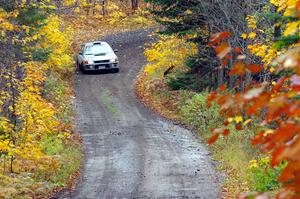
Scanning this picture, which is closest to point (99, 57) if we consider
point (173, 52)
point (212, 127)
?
point (173, 52)

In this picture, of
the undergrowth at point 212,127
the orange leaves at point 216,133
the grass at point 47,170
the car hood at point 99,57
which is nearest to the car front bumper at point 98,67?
the car hood at point 99,57

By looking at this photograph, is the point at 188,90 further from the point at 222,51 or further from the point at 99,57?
the point at 222,51

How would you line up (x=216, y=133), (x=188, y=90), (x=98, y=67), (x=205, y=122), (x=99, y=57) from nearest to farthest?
(x=216, y=133) < (x=205, y=122) < (x=188, y=90) < (x=99, y=57) < (x=98, y=67)

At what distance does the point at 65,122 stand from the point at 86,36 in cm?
2363

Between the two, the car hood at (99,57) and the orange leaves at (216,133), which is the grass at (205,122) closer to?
the car hood at (99,57)

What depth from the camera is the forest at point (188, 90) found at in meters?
3.71

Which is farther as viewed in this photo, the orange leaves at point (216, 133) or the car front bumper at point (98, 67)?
the car front bumper at point (98, 67)

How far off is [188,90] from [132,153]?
766 centimetres

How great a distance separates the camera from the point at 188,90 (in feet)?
76.4

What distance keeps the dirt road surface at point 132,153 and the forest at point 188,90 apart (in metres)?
0.45

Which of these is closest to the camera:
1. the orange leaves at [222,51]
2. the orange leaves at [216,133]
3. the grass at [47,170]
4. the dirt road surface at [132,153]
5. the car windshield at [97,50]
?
the orange leaves at [222,51]

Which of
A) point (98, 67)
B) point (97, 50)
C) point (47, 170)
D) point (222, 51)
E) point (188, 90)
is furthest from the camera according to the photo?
point (97, 50)

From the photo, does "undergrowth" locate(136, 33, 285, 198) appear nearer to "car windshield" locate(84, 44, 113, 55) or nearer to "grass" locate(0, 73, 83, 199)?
"car windshield" locate(84, 44, 113, 55)

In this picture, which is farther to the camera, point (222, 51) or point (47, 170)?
point (47, 170)
